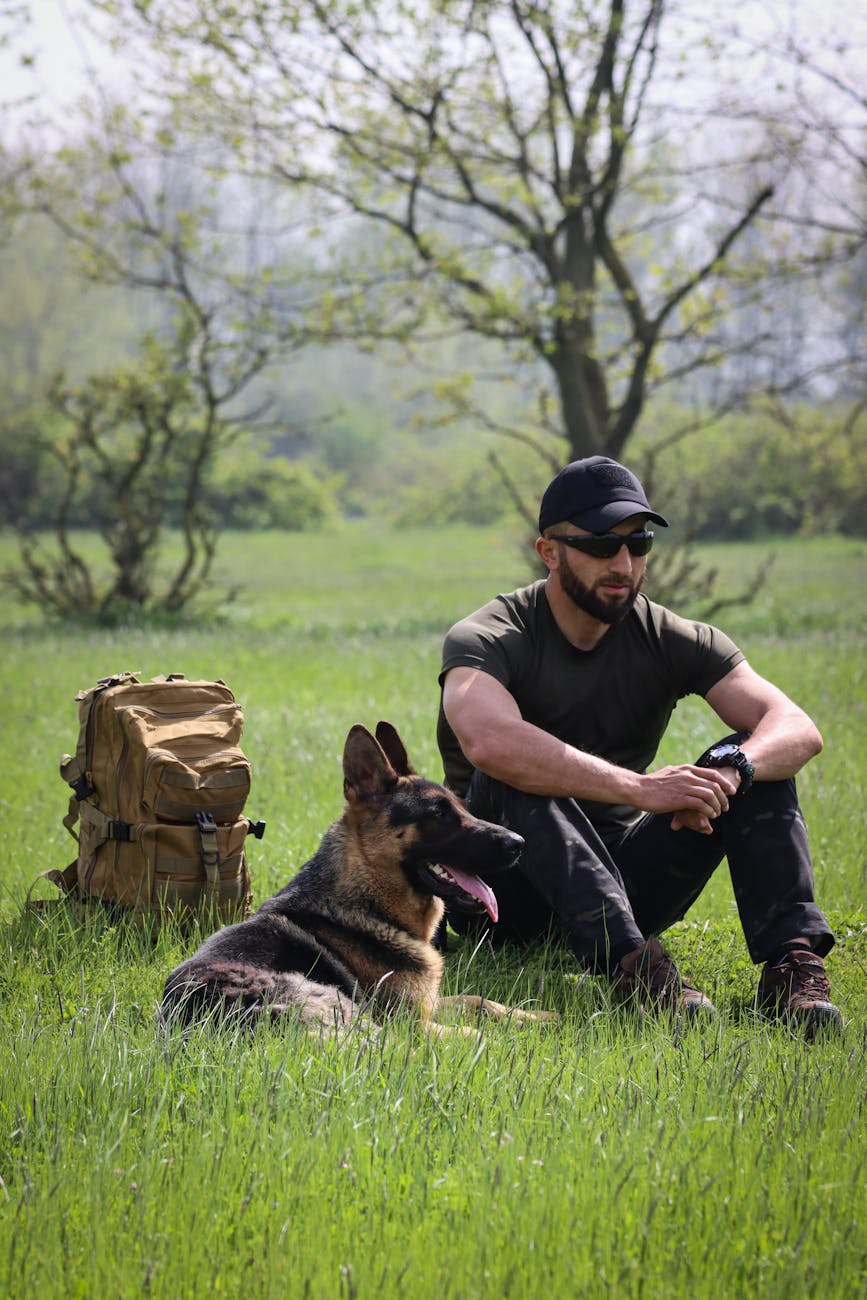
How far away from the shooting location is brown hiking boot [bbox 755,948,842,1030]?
13.3ft

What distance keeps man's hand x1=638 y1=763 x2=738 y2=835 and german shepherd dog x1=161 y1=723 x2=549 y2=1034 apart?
23.6 inches

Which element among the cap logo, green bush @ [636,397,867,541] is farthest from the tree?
green bush @ [636,397,867,541]

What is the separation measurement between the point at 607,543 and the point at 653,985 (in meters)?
1.67

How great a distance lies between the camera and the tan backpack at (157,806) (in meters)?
5.10

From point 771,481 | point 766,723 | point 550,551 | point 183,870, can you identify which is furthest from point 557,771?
point 771,481

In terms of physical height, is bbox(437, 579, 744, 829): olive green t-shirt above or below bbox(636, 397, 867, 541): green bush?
below

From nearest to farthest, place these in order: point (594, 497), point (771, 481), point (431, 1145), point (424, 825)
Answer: point (431, 1145) → point (424, 825) → point (594, 497) → point (771, 481)

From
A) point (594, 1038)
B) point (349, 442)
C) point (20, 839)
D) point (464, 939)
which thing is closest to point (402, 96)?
point (20, 839)

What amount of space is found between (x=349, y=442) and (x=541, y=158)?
53.0m

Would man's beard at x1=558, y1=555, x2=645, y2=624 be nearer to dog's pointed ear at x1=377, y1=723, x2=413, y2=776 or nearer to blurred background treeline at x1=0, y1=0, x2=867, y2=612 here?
dog's pointed ear at x1=377, y1=723, x2=413, y2=776

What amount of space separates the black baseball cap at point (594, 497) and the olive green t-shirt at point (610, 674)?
1.44 feet

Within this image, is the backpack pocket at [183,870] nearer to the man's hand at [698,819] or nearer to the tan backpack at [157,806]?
the tan backpack at [157,806]

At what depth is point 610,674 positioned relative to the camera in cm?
495

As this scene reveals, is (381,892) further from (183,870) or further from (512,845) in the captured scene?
(183,870)
